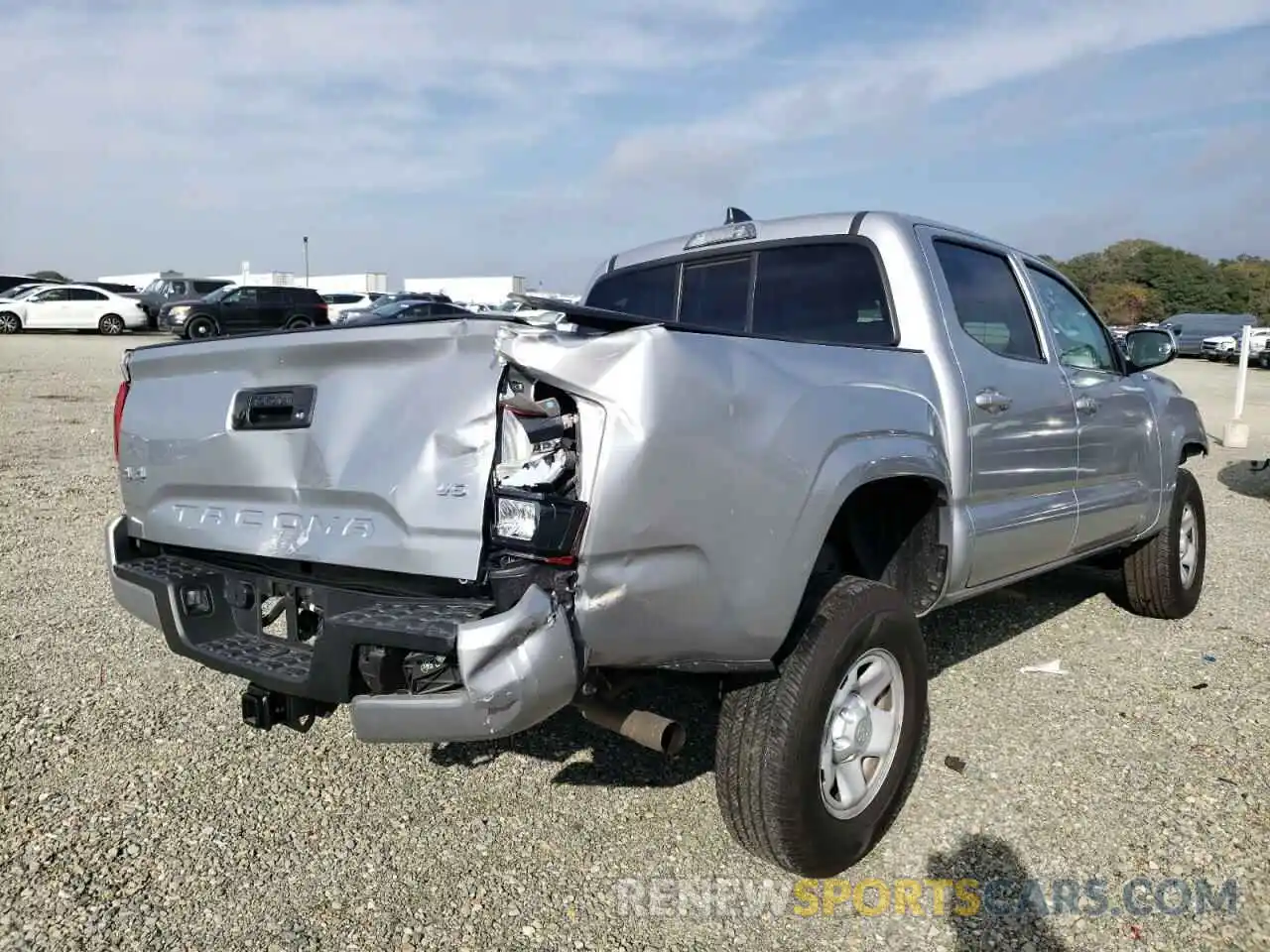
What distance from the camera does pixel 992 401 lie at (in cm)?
357

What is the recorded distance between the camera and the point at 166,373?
3.04 meters

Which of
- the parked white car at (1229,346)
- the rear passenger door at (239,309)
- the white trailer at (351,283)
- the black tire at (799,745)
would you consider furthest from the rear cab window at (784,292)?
the white trailer at (351,283)

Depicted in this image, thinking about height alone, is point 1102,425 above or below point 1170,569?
above

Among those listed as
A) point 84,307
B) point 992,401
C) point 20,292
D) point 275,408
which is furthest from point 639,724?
point 20,292

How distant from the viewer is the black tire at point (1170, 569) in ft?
16.9

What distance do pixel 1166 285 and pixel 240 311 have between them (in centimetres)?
6625

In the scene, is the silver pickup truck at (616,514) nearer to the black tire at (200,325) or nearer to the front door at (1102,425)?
the front door at (1102,425)

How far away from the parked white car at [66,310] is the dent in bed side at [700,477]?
101ft

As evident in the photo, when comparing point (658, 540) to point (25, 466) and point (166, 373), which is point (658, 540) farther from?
point (25, 466)

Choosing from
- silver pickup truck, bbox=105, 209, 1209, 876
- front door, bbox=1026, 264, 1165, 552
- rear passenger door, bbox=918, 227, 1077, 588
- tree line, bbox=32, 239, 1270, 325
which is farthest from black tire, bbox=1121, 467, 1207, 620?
tree line, bbox=32, 239, 1270, 325

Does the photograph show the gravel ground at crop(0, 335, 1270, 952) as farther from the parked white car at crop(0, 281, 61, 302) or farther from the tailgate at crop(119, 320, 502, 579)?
the parked white car at crop(0, 281, 61, 302)

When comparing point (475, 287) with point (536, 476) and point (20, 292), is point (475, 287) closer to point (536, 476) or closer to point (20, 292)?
point (20, 292)

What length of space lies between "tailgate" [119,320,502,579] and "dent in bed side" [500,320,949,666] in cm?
24

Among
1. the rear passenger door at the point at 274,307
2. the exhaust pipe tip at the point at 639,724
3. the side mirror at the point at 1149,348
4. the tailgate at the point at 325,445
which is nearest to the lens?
the tailgate at the point at 325,445
